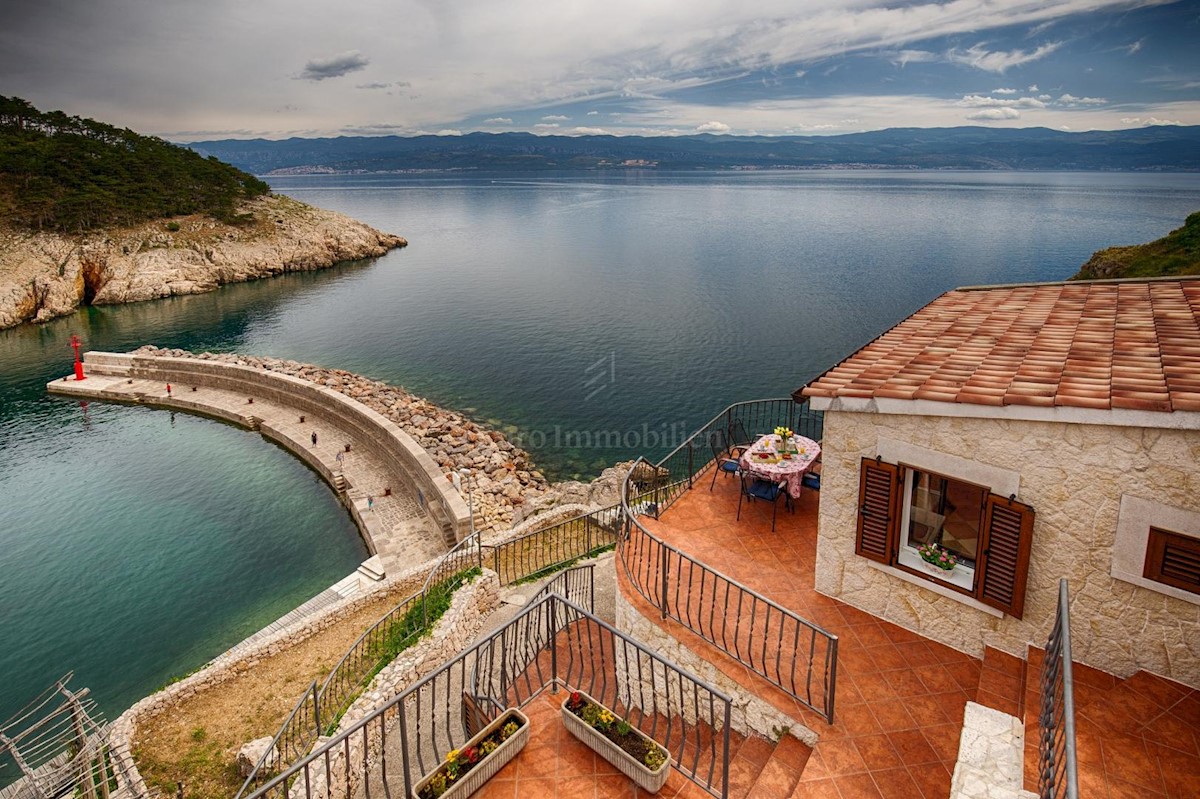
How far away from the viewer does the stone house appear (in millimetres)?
5699

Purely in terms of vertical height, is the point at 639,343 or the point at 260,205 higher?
the point at 260,205

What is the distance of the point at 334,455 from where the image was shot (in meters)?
24.5

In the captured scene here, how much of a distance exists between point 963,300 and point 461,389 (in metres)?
27.3

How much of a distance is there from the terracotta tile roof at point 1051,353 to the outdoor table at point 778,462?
223 cm

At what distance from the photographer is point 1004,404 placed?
6.18 m

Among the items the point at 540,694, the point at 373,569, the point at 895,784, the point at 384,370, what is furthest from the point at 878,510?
the point at 384,370

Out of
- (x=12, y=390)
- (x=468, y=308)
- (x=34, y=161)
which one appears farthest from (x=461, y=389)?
(x=34, y=161)

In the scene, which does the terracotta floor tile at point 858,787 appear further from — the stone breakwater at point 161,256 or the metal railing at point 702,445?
the stone breakwater at point 161,256

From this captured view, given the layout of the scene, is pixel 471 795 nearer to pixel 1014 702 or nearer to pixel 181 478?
pixel 1014 702

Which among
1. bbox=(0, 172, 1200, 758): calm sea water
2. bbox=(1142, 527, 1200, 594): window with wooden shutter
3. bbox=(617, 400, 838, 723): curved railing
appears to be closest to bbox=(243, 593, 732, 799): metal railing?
bbox=(617, 400, 838, 723): curved railing

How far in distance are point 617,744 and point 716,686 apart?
1.91 m

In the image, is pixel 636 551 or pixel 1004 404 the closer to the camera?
pixel 1004 404

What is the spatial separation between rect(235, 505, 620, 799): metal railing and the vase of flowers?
5789mm

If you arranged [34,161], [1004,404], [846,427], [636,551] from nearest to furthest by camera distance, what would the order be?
[1004,404] < [846,427] < [636,551] < [34,161]
